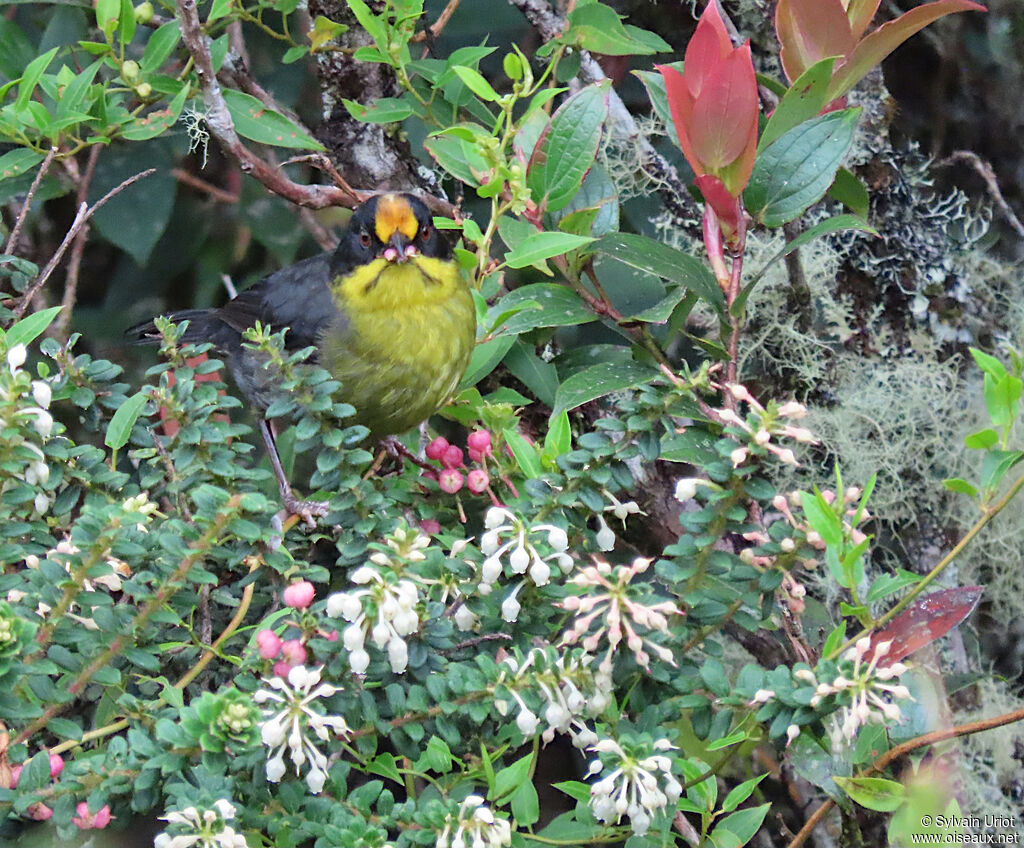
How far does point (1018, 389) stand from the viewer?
1.16 meters

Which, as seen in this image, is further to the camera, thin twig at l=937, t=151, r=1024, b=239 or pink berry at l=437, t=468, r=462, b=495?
thin twig at l=937, t=151, r=1024, b=239

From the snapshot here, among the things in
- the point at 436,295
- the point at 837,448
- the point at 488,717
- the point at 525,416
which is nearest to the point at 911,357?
the point at 837,448

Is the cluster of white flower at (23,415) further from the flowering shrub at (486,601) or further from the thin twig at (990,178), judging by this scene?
the thin twig at (990,178)

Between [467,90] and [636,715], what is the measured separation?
1239 millimetres

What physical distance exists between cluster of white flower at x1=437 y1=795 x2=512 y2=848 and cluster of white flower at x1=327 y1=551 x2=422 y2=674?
0.47ft

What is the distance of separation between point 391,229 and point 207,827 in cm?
136

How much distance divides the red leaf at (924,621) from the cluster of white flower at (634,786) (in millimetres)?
308

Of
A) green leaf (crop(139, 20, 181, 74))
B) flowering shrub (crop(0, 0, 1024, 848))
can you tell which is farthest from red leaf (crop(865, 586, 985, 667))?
green leaf (crop(139, 20, 181, 74))

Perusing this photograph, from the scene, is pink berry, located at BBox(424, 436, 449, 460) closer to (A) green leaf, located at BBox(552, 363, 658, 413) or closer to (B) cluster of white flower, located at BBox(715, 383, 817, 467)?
(A) green leaf, located at BBox(552, 363, 658, 413)

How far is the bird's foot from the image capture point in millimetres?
1745

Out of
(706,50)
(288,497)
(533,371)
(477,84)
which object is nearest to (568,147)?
(477,84)

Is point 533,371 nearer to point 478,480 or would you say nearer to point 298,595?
point 478,480

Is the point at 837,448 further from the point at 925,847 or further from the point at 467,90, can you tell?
the point at 925,847

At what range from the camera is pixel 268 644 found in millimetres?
1094
